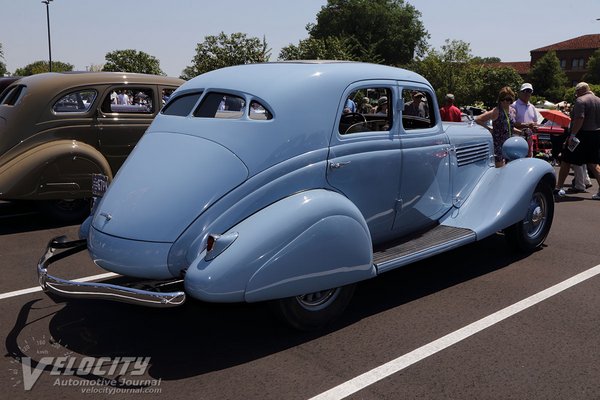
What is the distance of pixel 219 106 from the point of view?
4.05 meters

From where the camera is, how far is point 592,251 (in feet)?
19.3

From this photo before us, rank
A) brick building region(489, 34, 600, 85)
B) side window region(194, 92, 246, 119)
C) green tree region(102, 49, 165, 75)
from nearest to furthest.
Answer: side window region(194, 92, 246, 119)
green tree region(102, 49, 165, 75)
brick building region(489, 34, 600, 85)

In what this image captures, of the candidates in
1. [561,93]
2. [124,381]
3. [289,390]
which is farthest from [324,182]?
[561,93]

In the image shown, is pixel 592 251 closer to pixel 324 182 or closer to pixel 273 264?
pixel 324 182

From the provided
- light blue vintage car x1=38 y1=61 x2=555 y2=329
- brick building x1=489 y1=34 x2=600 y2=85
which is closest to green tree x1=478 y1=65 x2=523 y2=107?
brick building x1=489 y1=34 x2=600 y2=85

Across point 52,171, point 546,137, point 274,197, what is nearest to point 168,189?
point 274,197

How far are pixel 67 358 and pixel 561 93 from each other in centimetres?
7772

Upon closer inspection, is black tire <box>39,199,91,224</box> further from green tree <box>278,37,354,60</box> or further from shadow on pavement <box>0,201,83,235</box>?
green tree <box>278,37,354,60</box>

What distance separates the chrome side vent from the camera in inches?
210

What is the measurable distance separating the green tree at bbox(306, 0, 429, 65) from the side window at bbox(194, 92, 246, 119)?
6808 cm

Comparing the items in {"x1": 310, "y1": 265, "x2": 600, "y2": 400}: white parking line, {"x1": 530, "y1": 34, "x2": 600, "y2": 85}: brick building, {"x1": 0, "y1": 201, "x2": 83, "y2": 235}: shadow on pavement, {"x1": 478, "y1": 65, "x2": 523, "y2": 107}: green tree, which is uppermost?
{"x1": 530, "y1": 34, "x2": 600, "y2": 85}: brick building

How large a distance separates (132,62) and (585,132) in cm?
6699

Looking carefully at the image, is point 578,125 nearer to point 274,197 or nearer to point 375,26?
point 274,197

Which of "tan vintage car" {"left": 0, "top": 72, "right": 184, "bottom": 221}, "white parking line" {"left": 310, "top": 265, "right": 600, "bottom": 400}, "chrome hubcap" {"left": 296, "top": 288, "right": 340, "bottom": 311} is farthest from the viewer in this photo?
"tan vintage car" {"left": 0, "top": 72, "right": 184, "bottom": 221}
